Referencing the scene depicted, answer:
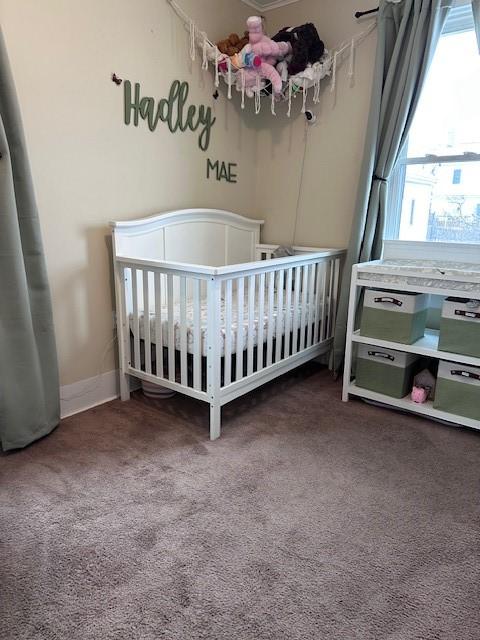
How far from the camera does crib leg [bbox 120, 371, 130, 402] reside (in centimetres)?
250

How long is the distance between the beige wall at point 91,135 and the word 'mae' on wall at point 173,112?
0.13 ft

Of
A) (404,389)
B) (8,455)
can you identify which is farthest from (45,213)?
(404,389)

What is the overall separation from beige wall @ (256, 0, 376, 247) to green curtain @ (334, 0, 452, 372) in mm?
197

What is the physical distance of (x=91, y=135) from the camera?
222 centimetres

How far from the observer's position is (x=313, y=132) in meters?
3.01

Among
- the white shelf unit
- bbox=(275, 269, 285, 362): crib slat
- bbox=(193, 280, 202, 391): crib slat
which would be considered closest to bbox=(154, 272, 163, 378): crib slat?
bbox=(193, 280, 202, 391): crib slat

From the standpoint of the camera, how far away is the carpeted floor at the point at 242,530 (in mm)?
1188

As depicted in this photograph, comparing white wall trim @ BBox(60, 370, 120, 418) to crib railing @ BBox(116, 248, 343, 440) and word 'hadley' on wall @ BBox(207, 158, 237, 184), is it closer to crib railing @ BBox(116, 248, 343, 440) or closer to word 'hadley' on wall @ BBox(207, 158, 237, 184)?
crib railing @ BBox(116, 248, 343, 440)

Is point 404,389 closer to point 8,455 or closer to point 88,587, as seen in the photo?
point 88,587

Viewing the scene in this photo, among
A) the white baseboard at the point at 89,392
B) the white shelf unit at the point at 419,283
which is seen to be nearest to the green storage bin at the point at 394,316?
the white shelf unit at the point at 419,283

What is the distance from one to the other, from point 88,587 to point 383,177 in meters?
2.43

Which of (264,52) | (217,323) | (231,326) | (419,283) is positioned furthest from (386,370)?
(264,52)

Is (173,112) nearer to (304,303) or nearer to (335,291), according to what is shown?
(304,303)

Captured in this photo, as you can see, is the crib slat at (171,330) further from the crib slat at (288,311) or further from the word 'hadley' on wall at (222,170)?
the word 'hadley' on wall at (222,170)
